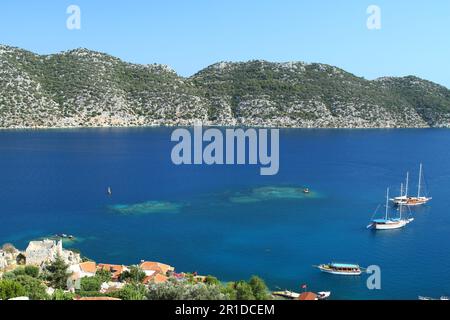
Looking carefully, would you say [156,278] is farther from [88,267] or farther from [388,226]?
[388,226]

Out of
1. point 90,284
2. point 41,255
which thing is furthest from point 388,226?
point 41,255

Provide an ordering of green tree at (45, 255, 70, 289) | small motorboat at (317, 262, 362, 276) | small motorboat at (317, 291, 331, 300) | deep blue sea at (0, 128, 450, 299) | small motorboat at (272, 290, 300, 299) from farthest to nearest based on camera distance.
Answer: deep blue sea at (0, 128, 450, 299) < small motorboat at (317, 262, 362, 276) < small motorboat at (317, 291, 331, 300) < small motorboat at (272, 290, 300, 299) < green tree at (45, 255, 70, 289)

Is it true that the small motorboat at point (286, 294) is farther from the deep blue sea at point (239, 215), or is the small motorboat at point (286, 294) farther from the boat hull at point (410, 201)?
the boat hull at point (410, 201)

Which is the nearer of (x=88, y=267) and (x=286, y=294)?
(x=286, y=294)

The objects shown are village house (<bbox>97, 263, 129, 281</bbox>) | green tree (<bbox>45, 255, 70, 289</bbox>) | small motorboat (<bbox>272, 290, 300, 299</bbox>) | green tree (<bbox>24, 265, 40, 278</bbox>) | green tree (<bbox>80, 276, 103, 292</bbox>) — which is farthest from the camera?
village house (<bbox>97, 263, 129, 281</bbox>)

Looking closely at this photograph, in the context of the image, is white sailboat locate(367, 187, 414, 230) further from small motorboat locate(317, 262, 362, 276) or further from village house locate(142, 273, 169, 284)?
village house locate(142, 273, 169, 284)

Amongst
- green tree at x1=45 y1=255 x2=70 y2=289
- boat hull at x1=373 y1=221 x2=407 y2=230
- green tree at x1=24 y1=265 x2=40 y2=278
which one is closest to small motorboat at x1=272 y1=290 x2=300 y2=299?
green tree at x1=45 y1=255 x2=70 y2=289
